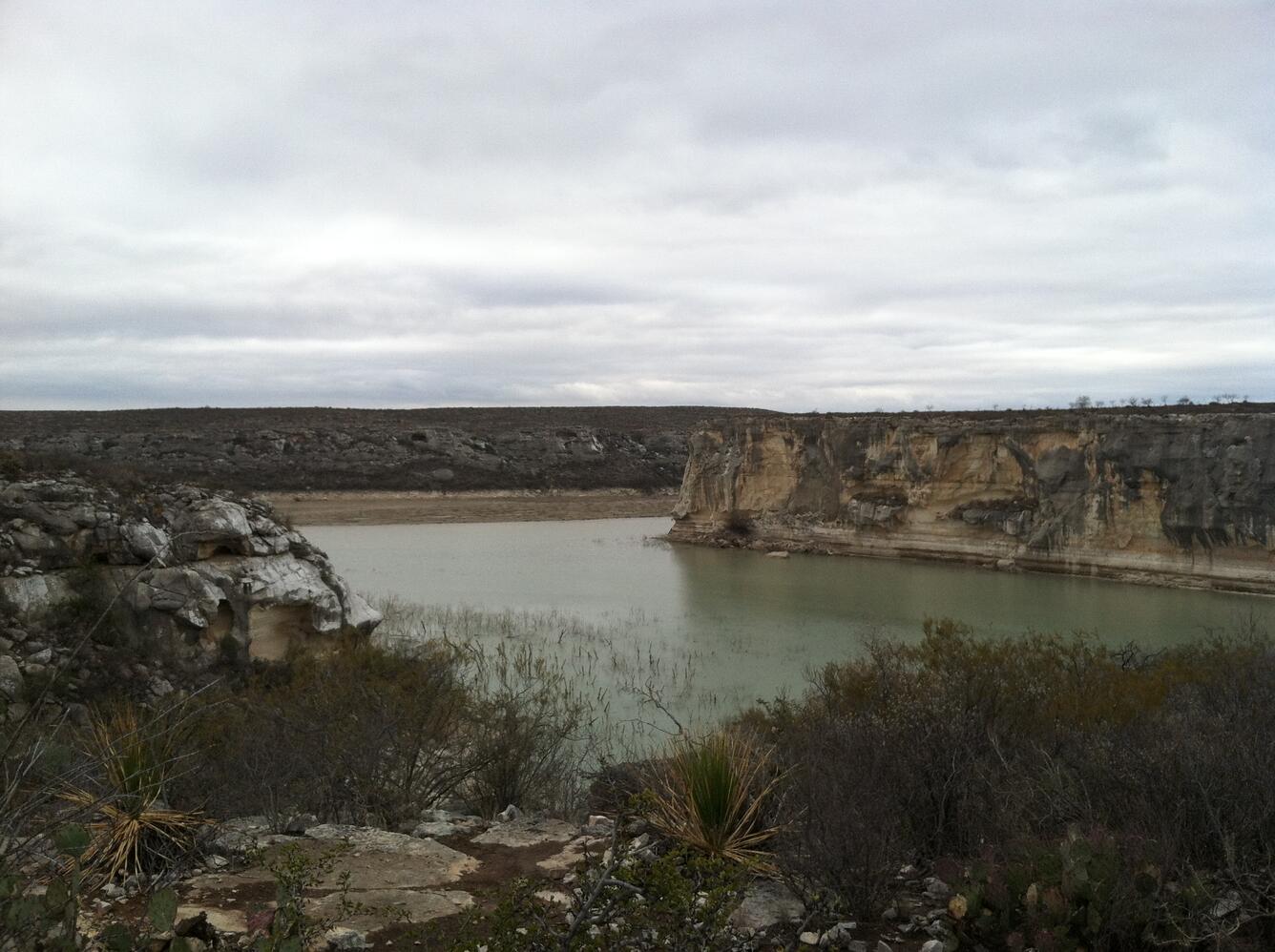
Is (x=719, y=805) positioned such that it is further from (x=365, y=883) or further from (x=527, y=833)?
(x=365, y=883)

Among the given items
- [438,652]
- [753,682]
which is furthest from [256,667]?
[753,682]

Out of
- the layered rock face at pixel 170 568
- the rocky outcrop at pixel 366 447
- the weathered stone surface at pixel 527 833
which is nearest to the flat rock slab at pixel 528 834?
the weathered stone surface at pixel 527 833

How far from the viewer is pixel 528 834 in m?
5.93

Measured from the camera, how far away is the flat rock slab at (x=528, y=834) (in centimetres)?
579

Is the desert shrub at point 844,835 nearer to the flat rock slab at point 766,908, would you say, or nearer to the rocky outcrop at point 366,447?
the flat rock slab at point 766,908

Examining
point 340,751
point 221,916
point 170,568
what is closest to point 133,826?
point 221,916

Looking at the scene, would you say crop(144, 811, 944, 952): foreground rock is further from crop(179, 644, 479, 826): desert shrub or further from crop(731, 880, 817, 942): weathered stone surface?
crop(179, 644, 479, 826): desert shrub

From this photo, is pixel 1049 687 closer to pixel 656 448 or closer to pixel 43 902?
pixel 43 902

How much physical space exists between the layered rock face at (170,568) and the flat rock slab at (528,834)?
5.59 metres

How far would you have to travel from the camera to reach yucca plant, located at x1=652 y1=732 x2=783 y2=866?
17.4 ft

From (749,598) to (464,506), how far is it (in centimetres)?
3224

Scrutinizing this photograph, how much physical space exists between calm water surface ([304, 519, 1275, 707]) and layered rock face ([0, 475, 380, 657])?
5.79m

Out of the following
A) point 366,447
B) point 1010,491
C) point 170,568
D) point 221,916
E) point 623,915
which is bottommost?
point 221,916

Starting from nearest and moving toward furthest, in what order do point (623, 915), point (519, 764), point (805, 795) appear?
point (623, 915)
point (805, 795)
point (519, 764)
